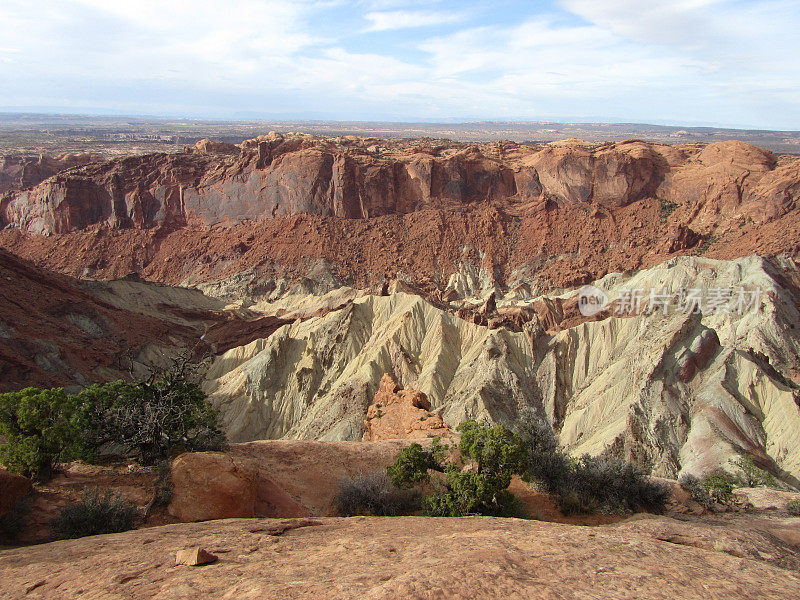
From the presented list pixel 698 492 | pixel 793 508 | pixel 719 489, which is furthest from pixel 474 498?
pixel 793 508

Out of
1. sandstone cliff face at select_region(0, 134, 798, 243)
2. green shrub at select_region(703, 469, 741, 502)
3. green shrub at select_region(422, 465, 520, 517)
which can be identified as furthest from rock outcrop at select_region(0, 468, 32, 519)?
sandstone cliff face at select_region(0, 134, 798, 243)

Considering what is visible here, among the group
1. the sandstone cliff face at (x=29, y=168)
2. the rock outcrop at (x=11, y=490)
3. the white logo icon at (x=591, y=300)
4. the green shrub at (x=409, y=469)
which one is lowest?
the white logo icon at (x=591, y=300)

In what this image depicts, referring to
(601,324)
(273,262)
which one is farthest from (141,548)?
(273,262)

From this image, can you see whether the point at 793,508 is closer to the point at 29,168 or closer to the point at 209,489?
the point at 209,489

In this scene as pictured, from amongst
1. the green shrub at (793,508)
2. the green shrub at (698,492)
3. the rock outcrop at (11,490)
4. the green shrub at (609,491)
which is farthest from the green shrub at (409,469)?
the green shrub at (793,508)

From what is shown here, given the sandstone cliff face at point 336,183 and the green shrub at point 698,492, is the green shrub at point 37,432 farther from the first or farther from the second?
the sandstone cliff face at point 336,183

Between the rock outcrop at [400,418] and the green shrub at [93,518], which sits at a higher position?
the green shrub at [93,518]

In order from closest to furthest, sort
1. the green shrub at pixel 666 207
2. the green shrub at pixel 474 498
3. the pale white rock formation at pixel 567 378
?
1. the green shrub at pixel 474 498
2. the pale white rock formation at pixel 567 378
3. the green shrub at pixel 666 207
